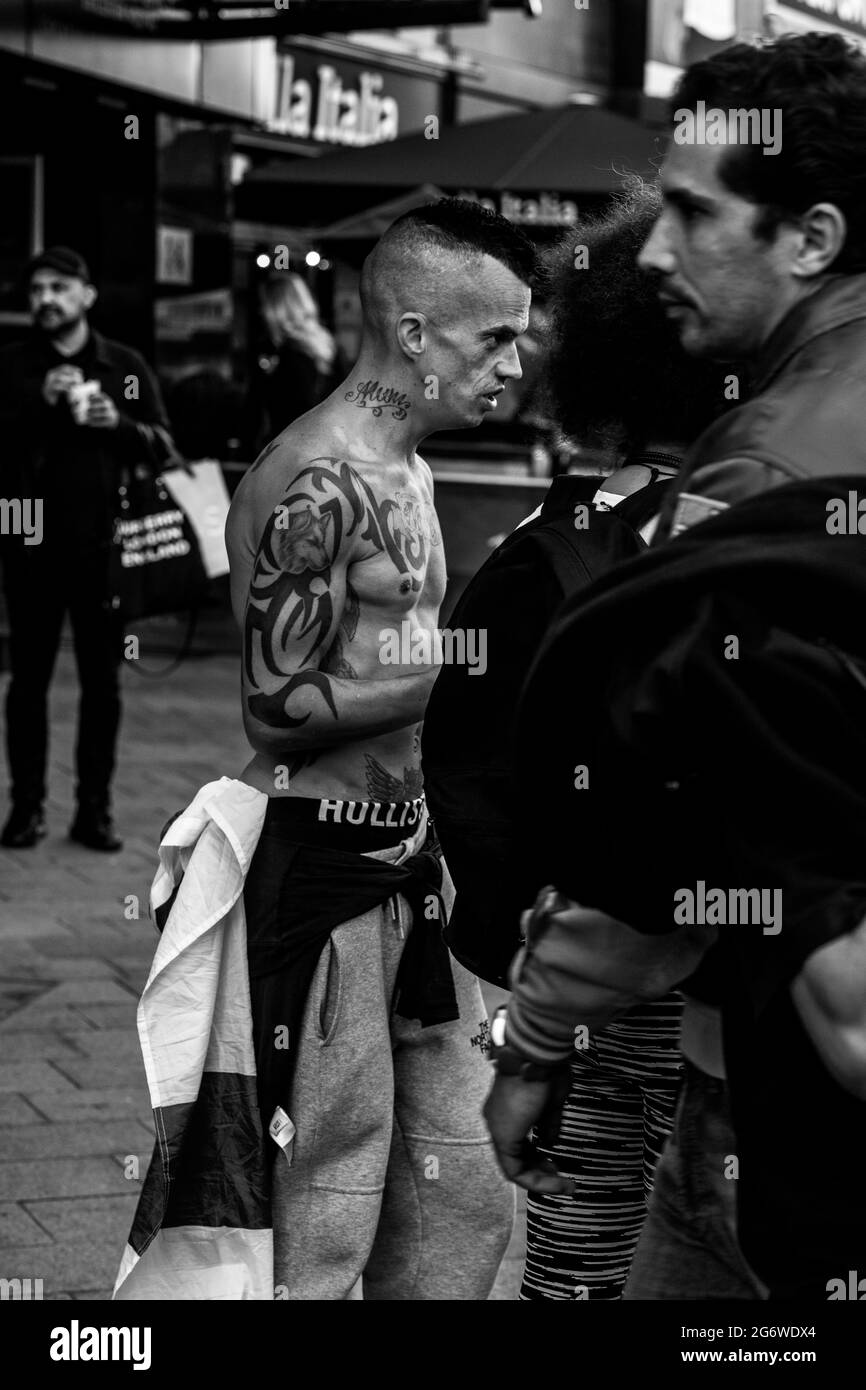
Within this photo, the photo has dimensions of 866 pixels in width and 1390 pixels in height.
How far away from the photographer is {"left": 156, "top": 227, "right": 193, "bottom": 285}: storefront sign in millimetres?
12953

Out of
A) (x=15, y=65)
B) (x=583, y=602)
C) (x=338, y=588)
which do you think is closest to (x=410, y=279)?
(x=338, y=588)

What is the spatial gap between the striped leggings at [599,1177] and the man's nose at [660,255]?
3.80 ft

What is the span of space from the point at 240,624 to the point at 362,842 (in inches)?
15.4

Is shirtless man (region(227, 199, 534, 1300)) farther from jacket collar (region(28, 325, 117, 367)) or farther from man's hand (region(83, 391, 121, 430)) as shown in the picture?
jacket collar (region(28, 325, 117, 367))

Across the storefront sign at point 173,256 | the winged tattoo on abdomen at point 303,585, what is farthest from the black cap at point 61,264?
the storefront sign at point 173,256

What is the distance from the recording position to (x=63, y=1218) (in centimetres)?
397

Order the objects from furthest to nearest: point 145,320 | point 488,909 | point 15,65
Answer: point 145,320, point 15,65, point 488,909

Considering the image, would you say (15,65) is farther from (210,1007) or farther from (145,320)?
(210,1007)

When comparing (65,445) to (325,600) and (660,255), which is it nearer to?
(325,600)

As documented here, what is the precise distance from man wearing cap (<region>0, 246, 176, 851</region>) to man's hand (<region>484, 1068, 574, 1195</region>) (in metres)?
5.24

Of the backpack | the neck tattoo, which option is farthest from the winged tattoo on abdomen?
the backpack

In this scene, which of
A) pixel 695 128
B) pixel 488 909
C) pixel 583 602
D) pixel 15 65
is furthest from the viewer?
pixel 15 65

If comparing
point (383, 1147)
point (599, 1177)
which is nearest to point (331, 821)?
point (383, 1147)

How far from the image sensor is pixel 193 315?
13414 mm
